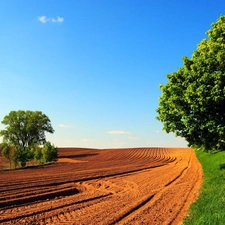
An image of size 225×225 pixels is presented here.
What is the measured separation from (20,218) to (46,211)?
1377 mm

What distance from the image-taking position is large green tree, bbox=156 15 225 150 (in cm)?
1842

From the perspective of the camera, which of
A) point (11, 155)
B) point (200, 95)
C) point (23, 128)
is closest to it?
point (200, 95)

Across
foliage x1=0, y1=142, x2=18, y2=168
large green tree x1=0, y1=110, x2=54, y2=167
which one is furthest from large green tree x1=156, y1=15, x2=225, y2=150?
large green tree x1=0, y1=110, x2=54, y2=167

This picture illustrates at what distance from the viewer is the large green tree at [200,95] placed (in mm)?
18422

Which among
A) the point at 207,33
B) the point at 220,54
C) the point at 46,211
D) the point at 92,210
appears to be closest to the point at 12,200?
the point at 46,211

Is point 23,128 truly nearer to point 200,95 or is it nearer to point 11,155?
point 11,155

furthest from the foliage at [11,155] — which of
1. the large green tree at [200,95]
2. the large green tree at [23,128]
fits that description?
the large green tree at [200,95]

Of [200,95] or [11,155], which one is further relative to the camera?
[11,155]

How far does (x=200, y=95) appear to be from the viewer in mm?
18297

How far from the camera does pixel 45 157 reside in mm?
56562

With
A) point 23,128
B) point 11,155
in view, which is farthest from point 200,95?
point 23,128

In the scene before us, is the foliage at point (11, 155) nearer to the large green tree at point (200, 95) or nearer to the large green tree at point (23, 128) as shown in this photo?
the large green tree at point (23, 128)

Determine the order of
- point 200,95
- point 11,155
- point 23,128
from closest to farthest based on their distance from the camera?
point 200,95, point 11,155, point 23,128

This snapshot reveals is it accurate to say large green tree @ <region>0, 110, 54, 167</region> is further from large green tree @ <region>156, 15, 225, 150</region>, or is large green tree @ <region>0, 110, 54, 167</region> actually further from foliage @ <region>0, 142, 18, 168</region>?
large green tree @ <region>156, 15, 225, 150</region>
